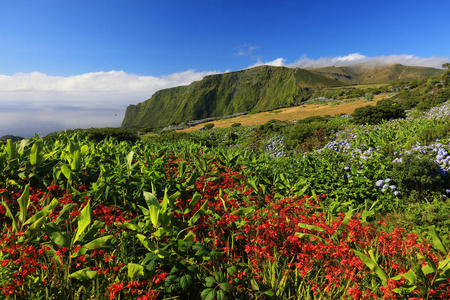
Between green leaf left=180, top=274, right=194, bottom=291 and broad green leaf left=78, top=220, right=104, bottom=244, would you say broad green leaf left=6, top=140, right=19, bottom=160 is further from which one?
green leaf left=180, top=274, right=194, bottom=291

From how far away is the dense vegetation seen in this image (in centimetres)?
173

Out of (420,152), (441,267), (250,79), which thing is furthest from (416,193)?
(250,79)

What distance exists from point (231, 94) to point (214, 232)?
614 feet

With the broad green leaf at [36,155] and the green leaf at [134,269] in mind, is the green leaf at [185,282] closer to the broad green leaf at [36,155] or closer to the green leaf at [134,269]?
the green leaf at [134,269]

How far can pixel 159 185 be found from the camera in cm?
285

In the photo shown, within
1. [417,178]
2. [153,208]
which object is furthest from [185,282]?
[417,178]

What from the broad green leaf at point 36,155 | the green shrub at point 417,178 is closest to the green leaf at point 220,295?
the broad green leaf at point 36,155

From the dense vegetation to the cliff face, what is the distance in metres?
157

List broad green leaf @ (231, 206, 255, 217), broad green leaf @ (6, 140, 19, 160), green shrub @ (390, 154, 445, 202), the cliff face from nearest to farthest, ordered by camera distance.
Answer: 1. broad green leaf @ (231, 206, 255, 217)
2. broad green leaf @ (6, 140, 19, 160)
3. green shrub @ (390, 154, 445, 202)
4. the cliff face

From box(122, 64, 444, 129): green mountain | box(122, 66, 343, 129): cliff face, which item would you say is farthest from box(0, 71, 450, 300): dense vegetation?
box(122, 66, 343, 129): cliff face

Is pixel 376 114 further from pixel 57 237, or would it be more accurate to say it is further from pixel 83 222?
pixel 57 237

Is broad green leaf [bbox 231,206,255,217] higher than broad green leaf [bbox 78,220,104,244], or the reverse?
broad green leaf [bbox 78,220,104,244]

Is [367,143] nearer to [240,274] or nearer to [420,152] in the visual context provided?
[420,152]

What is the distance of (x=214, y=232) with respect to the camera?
2.24 m
